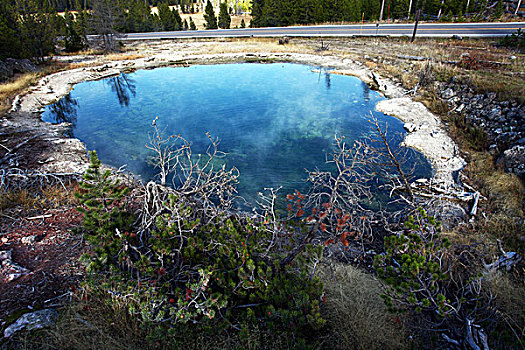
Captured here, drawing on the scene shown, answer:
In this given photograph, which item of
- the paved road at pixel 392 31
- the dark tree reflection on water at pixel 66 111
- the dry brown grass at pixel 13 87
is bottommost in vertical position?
the dark tree reflection on water at pixel 66 111

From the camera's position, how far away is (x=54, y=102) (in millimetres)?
18234

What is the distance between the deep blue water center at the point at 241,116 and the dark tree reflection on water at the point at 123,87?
6 centimetres

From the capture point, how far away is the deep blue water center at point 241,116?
1152 centimetres

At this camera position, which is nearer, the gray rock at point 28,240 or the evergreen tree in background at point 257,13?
the gray rock at point 28,240

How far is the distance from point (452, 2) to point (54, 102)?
50.5 metres

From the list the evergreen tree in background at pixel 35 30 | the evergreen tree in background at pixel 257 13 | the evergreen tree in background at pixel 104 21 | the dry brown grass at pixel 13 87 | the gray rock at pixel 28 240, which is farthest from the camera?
the evergreen tree in background at pixel 257 13

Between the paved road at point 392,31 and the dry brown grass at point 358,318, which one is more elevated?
the paved road at point 392,31

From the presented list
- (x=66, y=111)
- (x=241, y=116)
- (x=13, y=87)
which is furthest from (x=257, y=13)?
(x=241, y=116)

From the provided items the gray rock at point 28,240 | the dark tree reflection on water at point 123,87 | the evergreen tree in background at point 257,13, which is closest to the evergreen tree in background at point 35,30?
the dark tree reflection on water at point 123,87

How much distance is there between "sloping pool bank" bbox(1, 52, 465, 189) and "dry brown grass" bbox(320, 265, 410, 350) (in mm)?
5951

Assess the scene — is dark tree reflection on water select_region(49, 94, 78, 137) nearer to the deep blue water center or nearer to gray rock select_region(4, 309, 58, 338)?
the deep blue water center

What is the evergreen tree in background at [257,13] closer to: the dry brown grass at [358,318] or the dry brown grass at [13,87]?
the dry brown grass at [13,87]

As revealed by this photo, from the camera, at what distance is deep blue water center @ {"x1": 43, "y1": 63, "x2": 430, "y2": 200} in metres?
11.5

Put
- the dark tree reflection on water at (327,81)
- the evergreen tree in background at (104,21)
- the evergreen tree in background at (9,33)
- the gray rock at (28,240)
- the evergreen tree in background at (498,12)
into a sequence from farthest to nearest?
the evergreen tree in background at (498,12) → the evergreen tree in background at (104,21) → the evergreen tree in background at (9,33) → the dark tree reflection on water at (327,81) → the gray rock at (28,240)
